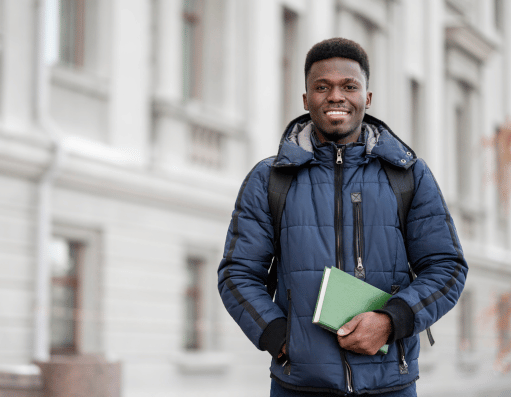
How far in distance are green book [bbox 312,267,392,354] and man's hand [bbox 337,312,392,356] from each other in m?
0.03

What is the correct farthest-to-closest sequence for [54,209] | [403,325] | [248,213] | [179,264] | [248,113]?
[248,113], [179,264], [54,209], [248,213], [403,325]

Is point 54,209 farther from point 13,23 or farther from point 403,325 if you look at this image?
point 403,325

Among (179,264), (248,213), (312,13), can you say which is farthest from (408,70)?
(248,213)

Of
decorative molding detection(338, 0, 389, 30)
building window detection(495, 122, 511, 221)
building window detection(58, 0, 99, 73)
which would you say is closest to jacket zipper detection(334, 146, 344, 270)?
building window detection(58, 0, 99, 73)

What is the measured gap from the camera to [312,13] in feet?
46.3

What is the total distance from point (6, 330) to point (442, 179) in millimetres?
12367

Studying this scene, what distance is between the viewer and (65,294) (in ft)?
30.7

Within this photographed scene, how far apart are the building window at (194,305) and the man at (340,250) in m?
8.71

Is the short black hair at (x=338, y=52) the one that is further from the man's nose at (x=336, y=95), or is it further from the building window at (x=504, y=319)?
the building window at (x=504, y=319)

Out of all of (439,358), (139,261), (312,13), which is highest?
(312,13)

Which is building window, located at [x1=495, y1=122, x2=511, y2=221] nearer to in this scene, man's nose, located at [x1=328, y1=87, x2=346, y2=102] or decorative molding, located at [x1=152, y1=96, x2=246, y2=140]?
decorative molding, located at [x1=152, y1=96, x2=246, y2=140]

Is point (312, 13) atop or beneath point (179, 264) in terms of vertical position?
atop

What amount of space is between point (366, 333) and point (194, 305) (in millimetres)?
9183

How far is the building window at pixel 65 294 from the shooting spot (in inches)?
360
